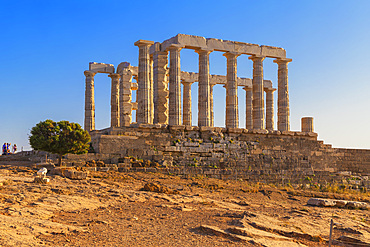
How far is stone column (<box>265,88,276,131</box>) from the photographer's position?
4102cm

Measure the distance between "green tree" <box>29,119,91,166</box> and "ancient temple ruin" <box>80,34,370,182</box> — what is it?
2180 millimetres

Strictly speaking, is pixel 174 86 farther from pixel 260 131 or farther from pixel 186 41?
pixel 260 131

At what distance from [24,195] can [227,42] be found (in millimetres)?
23843

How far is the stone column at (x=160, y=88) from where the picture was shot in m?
31.3

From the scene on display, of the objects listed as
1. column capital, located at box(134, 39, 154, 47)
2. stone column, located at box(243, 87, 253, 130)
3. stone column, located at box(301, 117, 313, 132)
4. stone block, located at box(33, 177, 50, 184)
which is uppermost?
column capital, located at box(134, 39, 154, 47)

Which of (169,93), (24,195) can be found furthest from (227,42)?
(24,195)

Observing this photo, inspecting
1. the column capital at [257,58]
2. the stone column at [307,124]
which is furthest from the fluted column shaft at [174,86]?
the stone column at [307,124]

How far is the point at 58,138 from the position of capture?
2317cm

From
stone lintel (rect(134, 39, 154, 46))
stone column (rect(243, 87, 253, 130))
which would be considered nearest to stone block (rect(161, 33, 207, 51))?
stone lintel (rect(134, 39, 154, 46))

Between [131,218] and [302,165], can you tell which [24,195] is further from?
[302,165]

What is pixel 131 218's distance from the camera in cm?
1180

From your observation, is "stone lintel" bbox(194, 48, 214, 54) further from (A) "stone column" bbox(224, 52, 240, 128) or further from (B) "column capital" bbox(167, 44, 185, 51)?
(A) "stone column" bbox(224, 52, 240, 128)

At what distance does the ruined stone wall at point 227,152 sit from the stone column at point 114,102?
8643 mm

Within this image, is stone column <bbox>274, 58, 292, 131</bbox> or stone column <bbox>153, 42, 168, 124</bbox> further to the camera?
stone column <bbox>274, 58, 292, 131</bbox>
